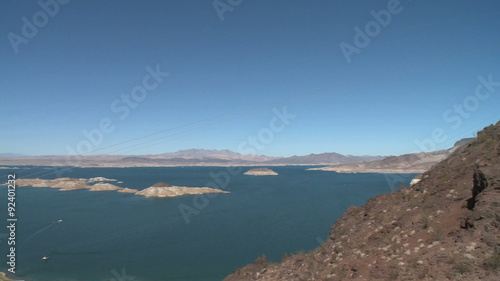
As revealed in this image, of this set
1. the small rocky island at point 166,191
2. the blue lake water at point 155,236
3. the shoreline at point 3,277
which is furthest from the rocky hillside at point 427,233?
the small rocky island at point 166,191

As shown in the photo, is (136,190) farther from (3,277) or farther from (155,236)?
(3,277)

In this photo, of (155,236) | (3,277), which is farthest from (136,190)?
(3,277)

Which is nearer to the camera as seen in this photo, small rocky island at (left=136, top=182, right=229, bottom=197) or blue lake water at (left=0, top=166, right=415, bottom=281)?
blue lake water at (left=0, top=166, right=415, bottom=281)

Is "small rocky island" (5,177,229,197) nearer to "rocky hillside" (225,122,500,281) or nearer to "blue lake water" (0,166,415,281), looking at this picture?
"blue lake water" (0,166,415,281)

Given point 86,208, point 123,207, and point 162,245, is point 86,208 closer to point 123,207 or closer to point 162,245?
point 123,207

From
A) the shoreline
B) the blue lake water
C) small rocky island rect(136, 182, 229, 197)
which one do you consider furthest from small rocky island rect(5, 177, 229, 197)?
the shoreline

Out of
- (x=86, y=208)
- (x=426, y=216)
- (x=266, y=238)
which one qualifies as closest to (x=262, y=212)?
(x=266, y=238)

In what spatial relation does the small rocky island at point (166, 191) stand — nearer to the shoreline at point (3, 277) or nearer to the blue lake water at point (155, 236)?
the blue lake water at point (155, 236)

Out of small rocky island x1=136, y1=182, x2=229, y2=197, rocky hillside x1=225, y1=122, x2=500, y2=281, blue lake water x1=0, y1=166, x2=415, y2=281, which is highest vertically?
rocky hillside x1=225, y1=122, x2=500, y2=281

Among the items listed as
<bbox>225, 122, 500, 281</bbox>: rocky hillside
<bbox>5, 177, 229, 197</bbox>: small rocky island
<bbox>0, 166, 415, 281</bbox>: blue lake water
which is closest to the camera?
<bbox>225, 122, 500, 281</bbox>: rocky hillside

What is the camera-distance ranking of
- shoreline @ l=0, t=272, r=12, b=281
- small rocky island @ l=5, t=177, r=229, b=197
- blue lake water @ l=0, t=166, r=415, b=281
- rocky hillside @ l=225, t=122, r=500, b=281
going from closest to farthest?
rocky hillside @ l=225, t=122, r=500, b=281
shoreline @ l=0, t=272, r=12, b=281
blue lake water @ l=0, t=166, r=415, b=281
small rocky island @ l=5, t=177, r=229, b=197
